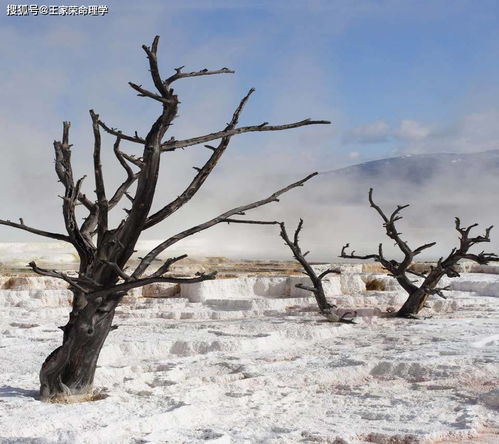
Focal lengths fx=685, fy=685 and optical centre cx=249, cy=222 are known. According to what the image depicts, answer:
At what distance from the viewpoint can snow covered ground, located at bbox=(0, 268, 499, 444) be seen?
4.35 metres

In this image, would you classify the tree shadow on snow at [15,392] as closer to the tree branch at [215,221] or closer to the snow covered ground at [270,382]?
the snow covered ground at [270,382]

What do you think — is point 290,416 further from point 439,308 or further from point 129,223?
point 439,308

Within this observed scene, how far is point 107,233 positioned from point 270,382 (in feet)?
6.67

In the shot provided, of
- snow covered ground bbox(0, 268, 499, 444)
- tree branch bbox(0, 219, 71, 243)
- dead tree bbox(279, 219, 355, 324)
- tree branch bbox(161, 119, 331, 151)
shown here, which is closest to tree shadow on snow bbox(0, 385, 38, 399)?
snow covered ground bbox(0, 268, 499, 444)

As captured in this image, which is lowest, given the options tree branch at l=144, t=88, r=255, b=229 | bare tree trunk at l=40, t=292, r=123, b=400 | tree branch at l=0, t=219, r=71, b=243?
bare tree trunk at l=40, t=292, r=123, b=400

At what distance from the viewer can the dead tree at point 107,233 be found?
15.8ft

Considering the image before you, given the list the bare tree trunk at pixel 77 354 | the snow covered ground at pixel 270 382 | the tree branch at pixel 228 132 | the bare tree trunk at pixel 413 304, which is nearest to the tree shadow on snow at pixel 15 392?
the snow covered ground at pixel 270 382

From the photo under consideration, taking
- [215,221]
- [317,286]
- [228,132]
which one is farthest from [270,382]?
[317,286]

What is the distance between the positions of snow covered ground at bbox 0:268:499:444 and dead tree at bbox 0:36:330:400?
342 millimetres

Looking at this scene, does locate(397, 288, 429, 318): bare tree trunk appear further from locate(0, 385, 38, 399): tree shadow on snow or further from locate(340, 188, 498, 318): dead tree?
locate(0, 385, 38, 399): tree shadow on snow

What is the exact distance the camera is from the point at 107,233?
5.14 meters

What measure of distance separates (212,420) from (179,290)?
Answer: 12560 mm

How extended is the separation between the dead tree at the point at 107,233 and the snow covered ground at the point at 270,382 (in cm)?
34

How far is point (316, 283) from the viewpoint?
12.1 m
